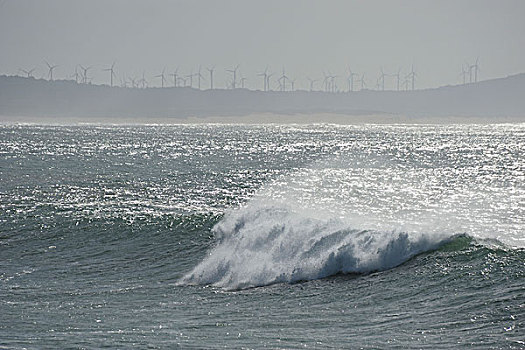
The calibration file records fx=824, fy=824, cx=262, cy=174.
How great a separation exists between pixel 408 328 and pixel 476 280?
4.57 meters

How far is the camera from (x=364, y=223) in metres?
40.1

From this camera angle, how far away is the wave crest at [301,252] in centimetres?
2786

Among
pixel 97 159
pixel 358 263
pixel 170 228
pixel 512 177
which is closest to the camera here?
pixel 358 263

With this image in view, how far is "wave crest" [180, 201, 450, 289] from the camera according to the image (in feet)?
91.4

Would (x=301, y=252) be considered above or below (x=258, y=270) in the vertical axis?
above

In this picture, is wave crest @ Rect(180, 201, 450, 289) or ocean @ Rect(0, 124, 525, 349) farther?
wave crest @ Rect(180, 201, 450, 289)

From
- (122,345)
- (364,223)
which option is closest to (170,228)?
(364,223)

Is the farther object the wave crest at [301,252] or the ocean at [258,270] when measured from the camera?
the wave crest at [301,252]

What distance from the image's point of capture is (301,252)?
30.0 m

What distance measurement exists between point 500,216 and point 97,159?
6484 cm

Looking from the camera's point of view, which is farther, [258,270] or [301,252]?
[301,252]

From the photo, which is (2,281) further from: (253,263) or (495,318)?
(495,318)

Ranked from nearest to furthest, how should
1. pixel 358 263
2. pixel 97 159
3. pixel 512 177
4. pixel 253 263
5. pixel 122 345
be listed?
pixel 122 345 < pixel 358 263 < pixel 253 263 < pixel 512 177 < pixel 97 159

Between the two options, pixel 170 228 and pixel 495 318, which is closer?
pixel 495 318
